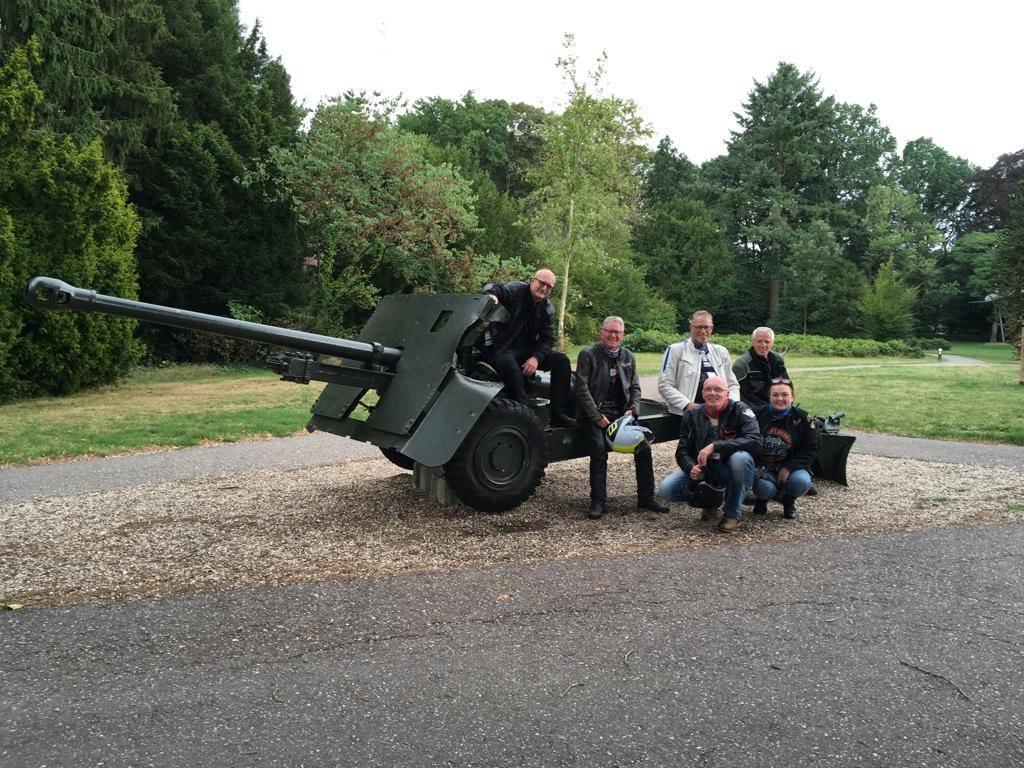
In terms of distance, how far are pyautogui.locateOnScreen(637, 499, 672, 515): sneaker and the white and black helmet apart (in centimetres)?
51

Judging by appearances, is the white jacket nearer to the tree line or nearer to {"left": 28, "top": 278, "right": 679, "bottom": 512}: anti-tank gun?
{"left": 28, "top": 278, "right": 679, "bottom": 512}: anti-tank gun

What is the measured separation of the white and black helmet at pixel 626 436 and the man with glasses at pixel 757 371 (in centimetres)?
119

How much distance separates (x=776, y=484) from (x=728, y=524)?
0.68 metres

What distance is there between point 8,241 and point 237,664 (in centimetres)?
1145

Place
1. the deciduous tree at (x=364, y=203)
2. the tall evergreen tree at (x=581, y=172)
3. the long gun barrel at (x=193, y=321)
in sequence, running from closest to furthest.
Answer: the long gun barrel at (x=193, y=321) < the deciduous tree at (x=364, y=203) < the tall evergreen tree at (x=581, y=172)

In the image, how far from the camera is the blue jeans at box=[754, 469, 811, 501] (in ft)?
20.1

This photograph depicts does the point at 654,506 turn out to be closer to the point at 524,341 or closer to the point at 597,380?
the point at 597,380

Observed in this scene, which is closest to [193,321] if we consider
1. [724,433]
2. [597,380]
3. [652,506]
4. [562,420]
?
[562,420]

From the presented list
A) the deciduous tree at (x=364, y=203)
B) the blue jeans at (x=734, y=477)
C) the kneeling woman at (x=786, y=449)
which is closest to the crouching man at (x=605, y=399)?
the blue jeans at (x=734, y=477)

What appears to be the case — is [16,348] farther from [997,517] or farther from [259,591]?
[997,517]

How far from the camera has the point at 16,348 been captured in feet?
43.5

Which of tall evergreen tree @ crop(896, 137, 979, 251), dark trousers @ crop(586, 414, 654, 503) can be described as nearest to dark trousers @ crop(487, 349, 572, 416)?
dark trousers @ crop(586, 414, 654, 503)

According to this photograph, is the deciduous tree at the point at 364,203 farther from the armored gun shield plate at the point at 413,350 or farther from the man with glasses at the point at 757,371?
the man with glasses at the point at 757,371

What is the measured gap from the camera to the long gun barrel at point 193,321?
16.1ft
